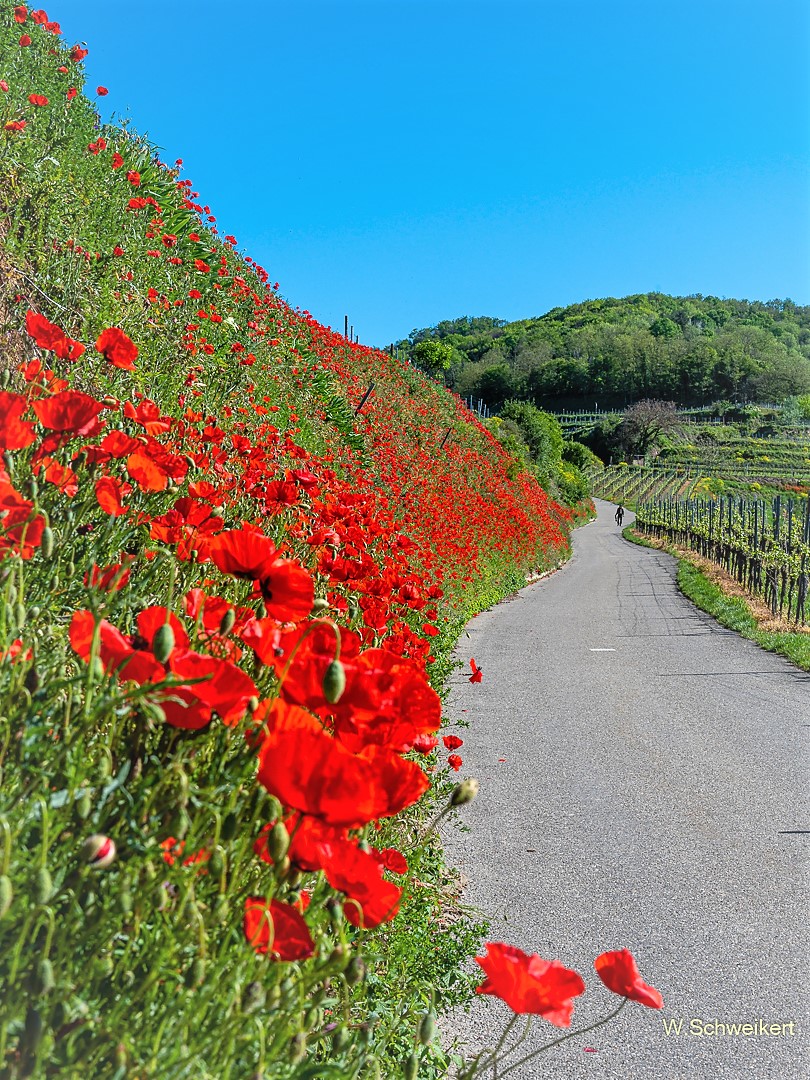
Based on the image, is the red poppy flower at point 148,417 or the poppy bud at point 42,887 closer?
the poppy bud at point 42,887

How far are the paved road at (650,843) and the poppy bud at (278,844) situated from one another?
221 cm

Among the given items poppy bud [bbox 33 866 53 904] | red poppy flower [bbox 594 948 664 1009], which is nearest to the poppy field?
poppy bud [bbox 33 866 53 904]

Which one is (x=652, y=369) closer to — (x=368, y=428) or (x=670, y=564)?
(x=670, y=564)

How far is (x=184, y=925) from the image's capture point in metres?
1.14

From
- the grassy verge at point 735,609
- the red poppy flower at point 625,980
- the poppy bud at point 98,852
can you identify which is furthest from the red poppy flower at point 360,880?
the grassy verge at point 735,609

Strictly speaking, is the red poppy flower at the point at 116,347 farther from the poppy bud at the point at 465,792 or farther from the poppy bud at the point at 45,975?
the poppy bud at the point at 45,975

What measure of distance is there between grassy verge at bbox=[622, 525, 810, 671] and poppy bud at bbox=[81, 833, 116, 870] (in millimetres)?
9907

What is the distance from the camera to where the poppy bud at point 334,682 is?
1070 mm

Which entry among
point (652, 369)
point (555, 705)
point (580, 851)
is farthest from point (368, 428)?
Answer: point (652, 369)

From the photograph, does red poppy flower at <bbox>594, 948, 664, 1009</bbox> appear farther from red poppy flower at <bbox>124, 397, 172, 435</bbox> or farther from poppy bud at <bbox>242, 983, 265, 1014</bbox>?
red poppy flower at <bbox>124, 397, 172, 435</bbox>

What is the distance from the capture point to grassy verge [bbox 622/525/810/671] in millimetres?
10766

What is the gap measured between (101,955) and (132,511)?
199 cm

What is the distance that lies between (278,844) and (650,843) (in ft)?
13.4

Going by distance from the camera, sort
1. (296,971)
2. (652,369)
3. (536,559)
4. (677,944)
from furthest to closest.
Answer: (652,369), (536,559), (677,944), (296,971)
